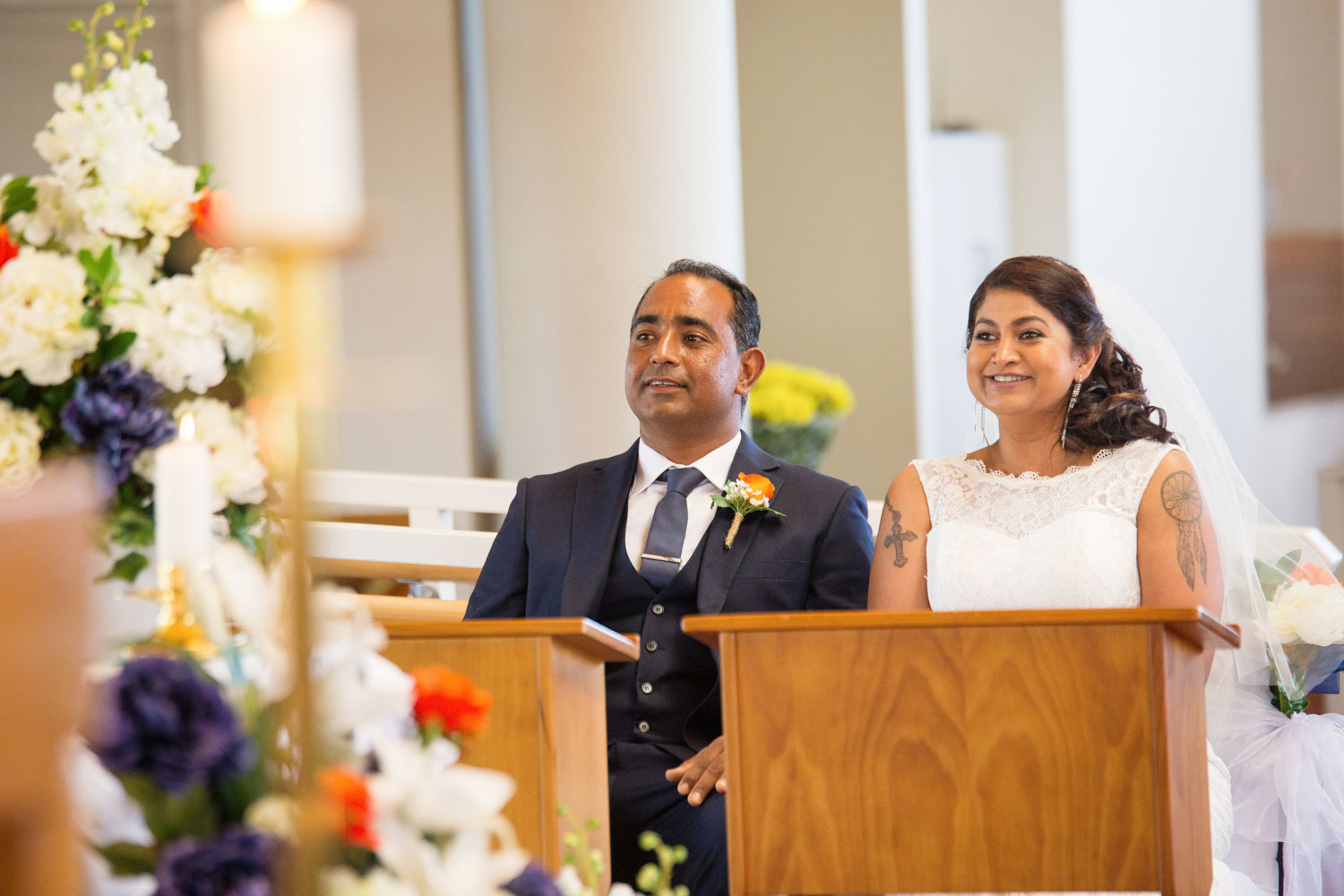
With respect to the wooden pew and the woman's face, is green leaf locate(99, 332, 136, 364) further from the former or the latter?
the woman's face

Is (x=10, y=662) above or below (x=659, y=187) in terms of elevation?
below

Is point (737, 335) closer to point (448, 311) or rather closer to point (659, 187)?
point (659, 187)

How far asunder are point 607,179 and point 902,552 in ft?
8.19

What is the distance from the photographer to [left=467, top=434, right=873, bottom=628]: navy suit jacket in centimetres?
340

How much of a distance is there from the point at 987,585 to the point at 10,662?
2570mm

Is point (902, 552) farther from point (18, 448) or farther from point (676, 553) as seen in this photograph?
point (18, 448)

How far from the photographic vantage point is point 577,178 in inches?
216

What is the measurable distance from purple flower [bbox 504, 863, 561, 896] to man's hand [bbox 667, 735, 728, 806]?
1808 mm

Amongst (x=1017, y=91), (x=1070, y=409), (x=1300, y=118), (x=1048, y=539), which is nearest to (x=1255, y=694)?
(x=1048, y=539)

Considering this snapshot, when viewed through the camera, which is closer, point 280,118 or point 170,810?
point 280,118

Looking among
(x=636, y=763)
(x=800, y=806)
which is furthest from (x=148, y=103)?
(x=636, y=763)

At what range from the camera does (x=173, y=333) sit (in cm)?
193

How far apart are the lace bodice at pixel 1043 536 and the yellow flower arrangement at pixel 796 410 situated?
9.11ft

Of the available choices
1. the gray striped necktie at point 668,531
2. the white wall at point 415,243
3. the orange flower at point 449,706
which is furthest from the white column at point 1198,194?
the orange flower at point 449,706
